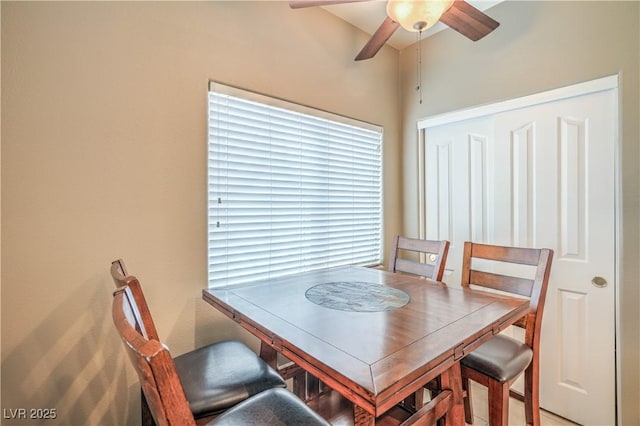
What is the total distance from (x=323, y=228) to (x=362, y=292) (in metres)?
0.85

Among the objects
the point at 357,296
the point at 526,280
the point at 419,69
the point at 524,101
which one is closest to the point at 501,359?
the point at 526,280

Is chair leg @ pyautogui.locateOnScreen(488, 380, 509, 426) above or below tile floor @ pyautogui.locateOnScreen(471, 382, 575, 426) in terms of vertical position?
above

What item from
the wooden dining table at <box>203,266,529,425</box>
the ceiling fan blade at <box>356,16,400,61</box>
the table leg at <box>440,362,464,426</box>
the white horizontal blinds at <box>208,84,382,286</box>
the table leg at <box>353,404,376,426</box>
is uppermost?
the ceiling fan blade at <box>356,16,400,61</box>

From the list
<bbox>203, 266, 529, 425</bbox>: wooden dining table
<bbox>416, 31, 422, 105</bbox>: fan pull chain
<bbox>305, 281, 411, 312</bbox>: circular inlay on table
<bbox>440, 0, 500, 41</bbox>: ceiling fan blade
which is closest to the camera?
<bbox>203, 266, 529, 425</bbox>: wooden dining table

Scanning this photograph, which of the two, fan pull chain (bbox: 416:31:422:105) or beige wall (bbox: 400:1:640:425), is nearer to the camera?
beige wall (bbox: 400:1:640:425)

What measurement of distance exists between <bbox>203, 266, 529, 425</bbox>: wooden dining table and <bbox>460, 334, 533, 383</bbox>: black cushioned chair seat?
0.82ft

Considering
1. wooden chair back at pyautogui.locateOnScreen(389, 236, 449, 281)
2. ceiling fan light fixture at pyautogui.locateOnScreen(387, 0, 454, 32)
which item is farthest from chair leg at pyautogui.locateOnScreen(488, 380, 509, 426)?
ceiling fan light fixture at pyautogui.locateOnScreen(387, 0, 454, 32)

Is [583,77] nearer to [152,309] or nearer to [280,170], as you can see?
[280,170]

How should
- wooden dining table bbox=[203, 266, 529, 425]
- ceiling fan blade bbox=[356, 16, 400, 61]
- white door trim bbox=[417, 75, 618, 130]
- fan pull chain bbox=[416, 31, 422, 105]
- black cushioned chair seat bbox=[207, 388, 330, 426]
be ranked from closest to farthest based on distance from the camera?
1. wooden dining table bbox=[203, 266, 529, 425]
2. black cushioned chair seat bbox=[207, 388, 330, 426]
3. ceiling fan blade bbox=[356, 16, 400, 61]
4. white door trim bbox=[417, 75, 618, 130]
5. fan pull chain bbox=[416, 31, 422, 105]

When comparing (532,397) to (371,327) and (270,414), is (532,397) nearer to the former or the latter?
(371,327)

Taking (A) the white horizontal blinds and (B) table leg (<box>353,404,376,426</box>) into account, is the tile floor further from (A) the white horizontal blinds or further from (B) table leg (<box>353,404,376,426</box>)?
(B) table leg (<box>353,404,376,426</box>)

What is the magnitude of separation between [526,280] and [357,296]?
3.13 ft

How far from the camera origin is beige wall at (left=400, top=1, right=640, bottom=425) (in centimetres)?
165

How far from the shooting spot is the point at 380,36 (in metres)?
1.78
